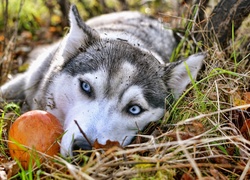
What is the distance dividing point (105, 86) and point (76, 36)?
0.68m

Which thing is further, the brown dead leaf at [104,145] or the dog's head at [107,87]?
the dog's head at [107,87]

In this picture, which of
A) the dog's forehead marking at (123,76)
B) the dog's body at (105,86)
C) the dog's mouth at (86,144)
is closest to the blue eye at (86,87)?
the dog's body at (105,86)

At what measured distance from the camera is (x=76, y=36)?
11.8 ft

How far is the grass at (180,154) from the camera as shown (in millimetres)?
2417

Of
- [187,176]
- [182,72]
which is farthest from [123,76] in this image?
[187,176]

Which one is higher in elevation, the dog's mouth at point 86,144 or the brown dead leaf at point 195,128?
the dog's mouth at point 86,144

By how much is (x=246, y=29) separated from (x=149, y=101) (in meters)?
1.81

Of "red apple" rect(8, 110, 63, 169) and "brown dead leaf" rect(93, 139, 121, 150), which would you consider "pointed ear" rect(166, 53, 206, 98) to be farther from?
"red apple" rect(8, 110, 63, 169)

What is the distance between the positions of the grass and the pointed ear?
0.12 m

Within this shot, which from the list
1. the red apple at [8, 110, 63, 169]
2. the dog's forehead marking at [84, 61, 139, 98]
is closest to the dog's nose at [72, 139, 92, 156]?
the red apple at [8, 110, 63, 169]

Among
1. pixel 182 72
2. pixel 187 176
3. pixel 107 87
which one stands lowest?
pixel 187 176

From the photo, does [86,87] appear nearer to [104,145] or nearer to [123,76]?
[123,76]

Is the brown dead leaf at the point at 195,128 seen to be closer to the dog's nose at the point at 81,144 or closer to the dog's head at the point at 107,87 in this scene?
the dog's head at the point at 107,87

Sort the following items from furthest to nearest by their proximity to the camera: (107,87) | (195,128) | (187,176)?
(107,87) → (195,128) → (187,176)
